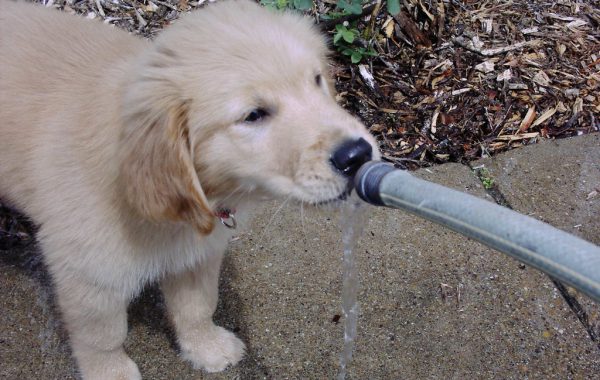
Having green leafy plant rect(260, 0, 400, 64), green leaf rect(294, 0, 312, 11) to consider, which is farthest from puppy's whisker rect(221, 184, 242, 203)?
green leafy plant rect(260, 0, 400, 64)

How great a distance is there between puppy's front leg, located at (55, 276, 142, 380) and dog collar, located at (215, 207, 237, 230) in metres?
0.50

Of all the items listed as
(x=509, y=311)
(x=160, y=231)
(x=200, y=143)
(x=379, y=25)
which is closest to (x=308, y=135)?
(x=200, y=143)

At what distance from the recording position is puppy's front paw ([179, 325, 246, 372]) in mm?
2979

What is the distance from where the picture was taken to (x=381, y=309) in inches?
123

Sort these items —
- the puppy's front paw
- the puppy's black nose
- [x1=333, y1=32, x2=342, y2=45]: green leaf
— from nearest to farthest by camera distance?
1. the puppy's black nose
2. the puppy's front paw
3. [x1=333, y1=32, x2=342, y2=45]: green leaf

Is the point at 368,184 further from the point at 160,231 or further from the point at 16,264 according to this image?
the point at 16,264

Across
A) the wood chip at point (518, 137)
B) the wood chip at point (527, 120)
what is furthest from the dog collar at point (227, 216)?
the wood chip at point (527, 120)

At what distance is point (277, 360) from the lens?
2961mm

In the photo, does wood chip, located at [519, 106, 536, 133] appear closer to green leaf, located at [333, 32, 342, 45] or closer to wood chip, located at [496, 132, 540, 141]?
wood chip, located at [496, 132, 540, 141]

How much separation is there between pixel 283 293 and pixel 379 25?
6.64ft

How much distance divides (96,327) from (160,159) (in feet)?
3.14

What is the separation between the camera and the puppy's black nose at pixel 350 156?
1.99m

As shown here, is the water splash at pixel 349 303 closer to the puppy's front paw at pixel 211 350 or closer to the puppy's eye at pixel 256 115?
the puppy's front paw at pixel 211 350

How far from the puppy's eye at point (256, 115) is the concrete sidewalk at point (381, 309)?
779 mm
